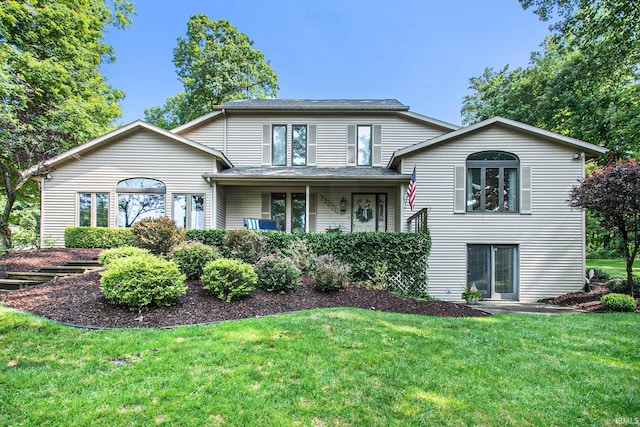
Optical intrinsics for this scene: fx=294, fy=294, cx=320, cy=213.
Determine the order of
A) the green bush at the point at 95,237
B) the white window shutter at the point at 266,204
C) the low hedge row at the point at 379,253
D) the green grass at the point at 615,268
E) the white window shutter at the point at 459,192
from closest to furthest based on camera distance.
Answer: the low hedge row at the point at 379,253, the white window shutter at the point at 459,192, the green bush at the point at 95,237, the white window shutter at the point at 266,204, the green grass at the point at 615,268

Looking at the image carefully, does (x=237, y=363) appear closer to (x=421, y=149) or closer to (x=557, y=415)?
(x=557, y=415)

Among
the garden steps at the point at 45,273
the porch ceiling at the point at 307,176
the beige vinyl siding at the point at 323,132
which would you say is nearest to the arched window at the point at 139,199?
the porch ceiling at the point at 307,176

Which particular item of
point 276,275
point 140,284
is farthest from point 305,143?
point 140,284

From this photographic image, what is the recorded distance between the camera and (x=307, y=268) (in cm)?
782

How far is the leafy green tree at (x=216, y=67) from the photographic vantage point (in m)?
22.8

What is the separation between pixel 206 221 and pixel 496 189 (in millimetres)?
10464

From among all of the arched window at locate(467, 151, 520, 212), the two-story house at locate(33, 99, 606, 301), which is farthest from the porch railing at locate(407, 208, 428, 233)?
the arched window at locate(467, 151, 520, 212)

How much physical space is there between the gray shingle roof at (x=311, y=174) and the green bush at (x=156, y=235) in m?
3.67

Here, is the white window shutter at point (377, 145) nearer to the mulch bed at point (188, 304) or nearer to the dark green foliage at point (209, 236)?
the mulch bed at point (188, 304)

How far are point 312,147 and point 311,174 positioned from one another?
236 cm

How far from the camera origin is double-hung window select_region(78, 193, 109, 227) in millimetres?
10945

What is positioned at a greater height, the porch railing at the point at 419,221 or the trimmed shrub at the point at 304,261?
the porch railing at the point at 419,221

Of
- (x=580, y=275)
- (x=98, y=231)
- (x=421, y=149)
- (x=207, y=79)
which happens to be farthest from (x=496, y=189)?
(x=207, y=79)

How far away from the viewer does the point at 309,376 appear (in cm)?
300
